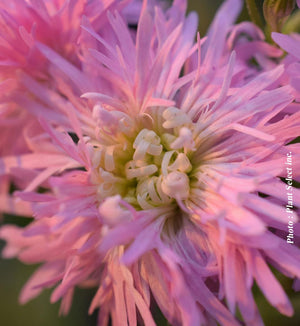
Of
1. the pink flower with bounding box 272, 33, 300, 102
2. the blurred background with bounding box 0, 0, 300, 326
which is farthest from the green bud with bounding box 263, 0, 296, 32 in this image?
the blurred background with bounding box 0, 0, 300, 326

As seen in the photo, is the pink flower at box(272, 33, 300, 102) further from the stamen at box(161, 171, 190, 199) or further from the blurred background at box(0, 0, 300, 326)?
the blurred background at box(0, 0, 300, 326)

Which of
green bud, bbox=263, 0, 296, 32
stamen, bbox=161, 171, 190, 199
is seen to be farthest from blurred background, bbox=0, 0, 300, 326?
stamen, bbox=161, 171, 190, 199

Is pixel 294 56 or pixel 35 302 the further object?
pixel 35 302

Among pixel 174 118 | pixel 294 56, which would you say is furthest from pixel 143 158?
pixel 294 56

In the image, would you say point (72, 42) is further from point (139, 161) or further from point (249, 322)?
point (249, 322)

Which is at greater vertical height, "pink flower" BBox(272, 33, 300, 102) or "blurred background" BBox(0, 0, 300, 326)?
"pink flower" BBox(272, 33, 300, 102)

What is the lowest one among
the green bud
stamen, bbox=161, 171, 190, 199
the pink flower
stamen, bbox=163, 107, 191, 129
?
stamen, bbox=161, 171, 190, 199

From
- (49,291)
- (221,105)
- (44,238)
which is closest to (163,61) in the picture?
(221,105)

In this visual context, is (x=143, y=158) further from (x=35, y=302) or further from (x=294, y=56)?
(x=35, y=302)

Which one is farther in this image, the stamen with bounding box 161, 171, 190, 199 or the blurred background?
the blurred background

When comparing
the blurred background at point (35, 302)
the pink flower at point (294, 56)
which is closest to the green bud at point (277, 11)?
the pink flower at point (294, 56)
